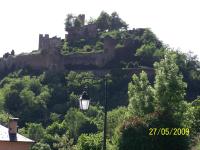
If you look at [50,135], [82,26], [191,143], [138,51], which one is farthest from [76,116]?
[191,143]

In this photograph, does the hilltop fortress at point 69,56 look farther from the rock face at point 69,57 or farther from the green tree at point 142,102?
the green tree at point 142,102

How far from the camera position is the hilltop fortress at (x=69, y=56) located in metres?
122

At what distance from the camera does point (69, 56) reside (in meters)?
129

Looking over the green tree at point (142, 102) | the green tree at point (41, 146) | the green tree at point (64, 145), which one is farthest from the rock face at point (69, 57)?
the green tree at point (142, 102)

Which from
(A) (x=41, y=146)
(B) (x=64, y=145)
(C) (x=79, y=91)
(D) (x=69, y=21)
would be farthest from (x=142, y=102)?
(D) (x=69, y=21)

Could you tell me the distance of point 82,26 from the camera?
470 feet

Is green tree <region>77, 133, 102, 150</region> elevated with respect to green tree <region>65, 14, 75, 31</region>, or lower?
lower

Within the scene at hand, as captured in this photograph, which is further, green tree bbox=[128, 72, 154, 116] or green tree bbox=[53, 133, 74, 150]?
green tree bbox=[53, 133, 74, 150]

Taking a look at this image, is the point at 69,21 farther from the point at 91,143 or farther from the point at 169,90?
the point at 169,90

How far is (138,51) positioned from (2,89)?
2741 cm

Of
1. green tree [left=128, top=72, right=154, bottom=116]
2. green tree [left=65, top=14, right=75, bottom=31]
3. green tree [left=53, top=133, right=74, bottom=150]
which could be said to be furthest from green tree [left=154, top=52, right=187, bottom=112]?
green tree [left=65, top=14, right=75, bottom=31]

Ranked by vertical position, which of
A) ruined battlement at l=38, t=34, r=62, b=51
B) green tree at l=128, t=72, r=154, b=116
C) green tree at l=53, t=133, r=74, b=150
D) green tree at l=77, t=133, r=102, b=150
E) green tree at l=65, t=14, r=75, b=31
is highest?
green tree at l=65, t=14, r=75, b=31

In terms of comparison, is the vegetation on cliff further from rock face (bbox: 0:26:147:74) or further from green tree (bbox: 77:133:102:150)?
rock face (bbox: 0:26:147:74)

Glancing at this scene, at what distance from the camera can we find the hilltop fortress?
122 m
